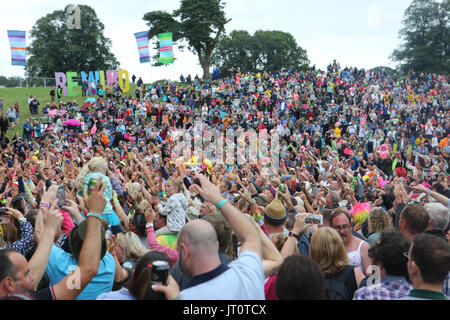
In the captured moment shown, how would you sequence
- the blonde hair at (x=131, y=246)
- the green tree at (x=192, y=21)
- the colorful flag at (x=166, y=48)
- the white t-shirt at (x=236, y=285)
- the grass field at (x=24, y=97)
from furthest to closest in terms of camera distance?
the green tree at (x=192, y=21)
the colorful flag at (x=166, y=48)
the grass field at (x=24, y=97)
the blonde hair at (x=131, y=246)
the white t-shirt at (x=236, y=285)

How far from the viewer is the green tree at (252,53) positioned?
64625 mm

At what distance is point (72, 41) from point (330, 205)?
182 ft

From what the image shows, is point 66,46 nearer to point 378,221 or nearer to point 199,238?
point 378,221

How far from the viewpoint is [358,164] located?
1304 centimetres

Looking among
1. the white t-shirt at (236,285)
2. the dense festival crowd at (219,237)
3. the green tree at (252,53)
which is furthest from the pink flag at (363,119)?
the green tree at (252,53)

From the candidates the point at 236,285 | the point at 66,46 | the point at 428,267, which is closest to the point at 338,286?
the point at 428,267

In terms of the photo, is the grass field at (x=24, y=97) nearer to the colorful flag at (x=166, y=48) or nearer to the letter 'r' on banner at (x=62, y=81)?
the letter 'r' on banner at (x=62, y=81)

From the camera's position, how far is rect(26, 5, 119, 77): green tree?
54.2m

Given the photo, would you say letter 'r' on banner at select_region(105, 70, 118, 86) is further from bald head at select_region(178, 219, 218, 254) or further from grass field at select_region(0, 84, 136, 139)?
bald head at select_region(178, 219, 218, 254)

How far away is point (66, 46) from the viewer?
54.3 meters

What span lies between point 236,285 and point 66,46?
57722mm

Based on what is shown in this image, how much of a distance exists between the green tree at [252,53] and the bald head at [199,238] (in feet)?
200
